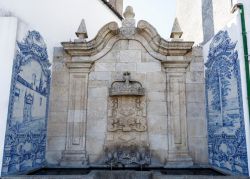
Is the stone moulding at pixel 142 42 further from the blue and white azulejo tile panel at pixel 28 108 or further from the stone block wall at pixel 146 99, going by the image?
the blue and white azulejo tile panel at pixel 28 108

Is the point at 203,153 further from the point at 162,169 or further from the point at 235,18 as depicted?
the point at 235,18

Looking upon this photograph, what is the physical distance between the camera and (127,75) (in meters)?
5.34

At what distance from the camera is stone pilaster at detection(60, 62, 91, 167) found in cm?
503

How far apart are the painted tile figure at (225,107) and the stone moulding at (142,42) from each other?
73 centimetres

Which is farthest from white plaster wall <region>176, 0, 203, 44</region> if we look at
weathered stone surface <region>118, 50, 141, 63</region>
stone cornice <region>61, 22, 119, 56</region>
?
stone cornice <region>61, 22, 119, 56</region>

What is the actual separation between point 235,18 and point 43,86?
4.02m

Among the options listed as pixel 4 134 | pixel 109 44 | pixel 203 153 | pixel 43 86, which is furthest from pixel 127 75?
pixel 4 134

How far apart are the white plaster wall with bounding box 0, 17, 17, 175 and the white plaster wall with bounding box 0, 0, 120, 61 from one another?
303mm

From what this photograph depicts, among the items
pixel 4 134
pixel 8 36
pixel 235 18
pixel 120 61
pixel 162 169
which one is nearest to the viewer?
pixel 4 134

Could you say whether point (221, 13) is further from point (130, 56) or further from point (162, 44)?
point (130, 56)

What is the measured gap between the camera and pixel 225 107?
4383mm

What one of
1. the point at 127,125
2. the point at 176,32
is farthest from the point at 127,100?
the point at 176,32

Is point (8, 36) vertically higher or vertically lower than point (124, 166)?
higher

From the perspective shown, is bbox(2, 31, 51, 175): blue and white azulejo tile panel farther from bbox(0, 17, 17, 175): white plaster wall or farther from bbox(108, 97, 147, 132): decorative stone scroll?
bbox(108, 97, 147, 132): decorative stone scroll
